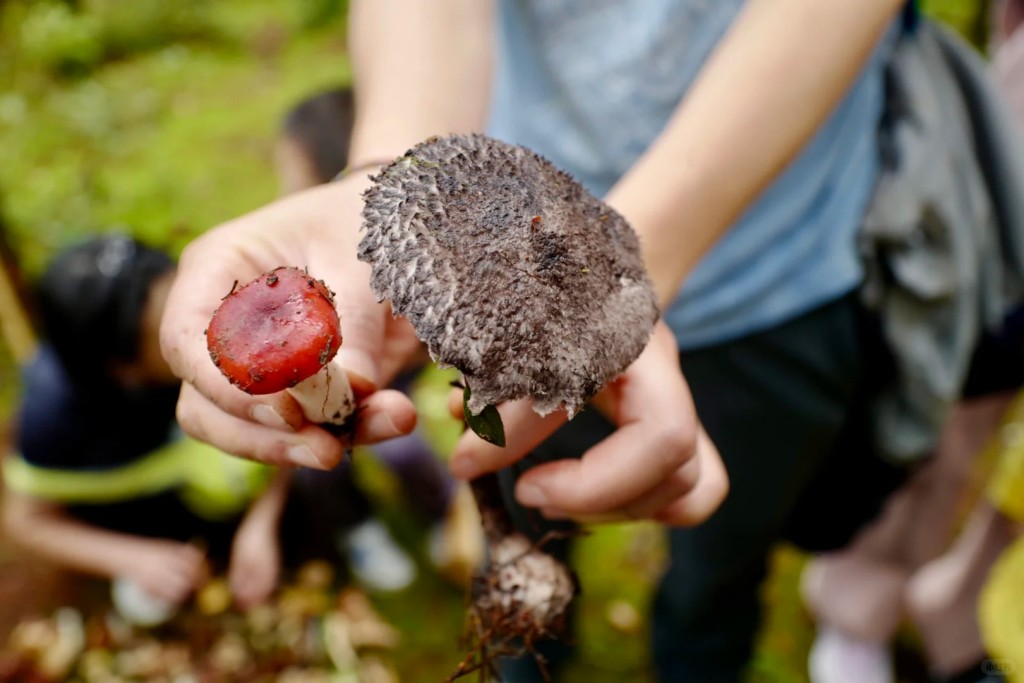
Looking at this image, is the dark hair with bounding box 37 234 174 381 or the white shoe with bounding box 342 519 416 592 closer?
the dark hair with bounding box 37 234 174 381

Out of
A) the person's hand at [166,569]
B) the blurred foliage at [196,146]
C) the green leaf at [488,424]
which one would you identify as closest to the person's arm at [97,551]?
the person's hand at [166,569]

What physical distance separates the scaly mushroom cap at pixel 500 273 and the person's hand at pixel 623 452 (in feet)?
0.49

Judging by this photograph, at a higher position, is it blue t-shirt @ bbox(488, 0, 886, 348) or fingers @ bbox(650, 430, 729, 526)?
blue t-shirt @ bbox(488, 0, 886, 348)

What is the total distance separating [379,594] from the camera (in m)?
3.27

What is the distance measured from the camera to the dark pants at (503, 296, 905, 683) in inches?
69.4

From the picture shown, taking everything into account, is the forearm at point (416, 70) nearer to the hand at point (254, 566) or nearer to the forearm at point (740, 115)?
the forearm at point (740, 115)

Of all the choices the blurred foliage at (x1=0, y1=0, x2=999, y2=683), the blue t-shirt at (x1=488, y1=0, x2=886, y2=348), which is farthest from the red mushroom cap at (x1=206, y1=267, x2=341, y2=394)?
the blurred foliage at (x1=0, y1=0, x2=999, y2=683)

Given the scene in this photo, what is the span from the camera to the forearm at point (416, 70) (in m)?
1.51

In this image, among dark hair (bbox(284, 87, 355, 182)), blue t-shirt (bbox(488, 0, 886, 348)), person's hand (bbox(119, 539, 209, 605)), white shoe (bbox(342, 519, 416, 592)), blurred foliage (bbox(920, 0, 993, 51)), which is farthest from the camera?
blurred foliage (bbox(920, 0, 993, 51))

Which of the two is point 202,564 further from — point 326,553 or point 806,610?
point 806,610

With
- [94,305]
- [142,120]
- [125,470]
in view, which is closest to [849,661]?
[125,470]

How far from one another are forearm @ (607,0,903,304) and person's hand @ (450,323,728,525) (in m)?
0.23

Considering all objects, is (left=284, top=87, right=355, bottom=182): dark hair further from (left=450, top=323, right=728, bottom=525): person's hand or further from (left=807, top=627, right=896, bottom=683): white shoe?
(left=807, top=627, right=896, bottom=683): white shoe

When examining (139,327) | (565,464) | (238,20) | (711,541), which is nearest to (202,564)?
(139,327)
